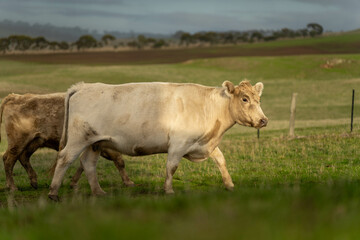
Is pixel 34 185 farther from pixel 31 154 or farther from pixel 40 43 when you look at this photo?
pixel 40 43

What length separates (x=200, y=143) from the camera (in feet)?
29.8

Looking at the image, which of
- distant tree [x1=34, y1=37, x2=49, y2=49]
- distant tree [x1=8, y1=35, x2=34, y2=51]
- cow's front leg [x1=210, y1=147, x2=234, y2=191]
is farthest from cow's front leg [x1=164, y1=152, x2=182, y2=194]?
distant tree [x1=34, y1=37, x2=49, y2=49]

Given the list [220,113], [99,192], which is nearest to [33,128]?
[99,192]

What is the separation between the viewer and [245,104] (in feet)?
30.3

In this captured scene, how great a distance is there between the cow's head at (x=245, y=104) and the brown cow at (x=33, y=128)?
3.17 metres

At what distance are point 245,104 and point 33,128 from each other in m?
5.09

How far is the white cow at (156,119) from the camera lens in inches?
349

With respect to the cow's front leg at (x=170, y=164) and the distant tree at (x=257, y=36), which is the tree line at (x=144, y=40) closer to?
the distant tree at (x=257, y=36)

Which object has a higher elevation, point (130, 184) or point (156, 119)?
point (156, 119)

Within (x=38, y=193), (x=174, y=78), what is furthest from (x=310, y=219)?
(x=174, y=78)

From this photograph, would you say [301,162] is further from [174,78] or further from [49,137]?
[174,78]

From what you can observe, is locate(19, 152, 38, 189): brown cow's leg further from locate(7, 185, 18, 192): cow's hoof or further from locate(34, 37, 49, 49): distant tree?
locate(34, 37, 49, 49): distant tree

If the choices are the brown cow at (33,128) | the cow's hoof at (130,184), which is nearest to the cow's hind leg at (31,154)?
the brown cow at (33,128)

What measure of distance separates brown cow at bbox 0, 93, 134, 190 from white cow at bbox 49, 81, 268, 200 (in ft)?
5.96
